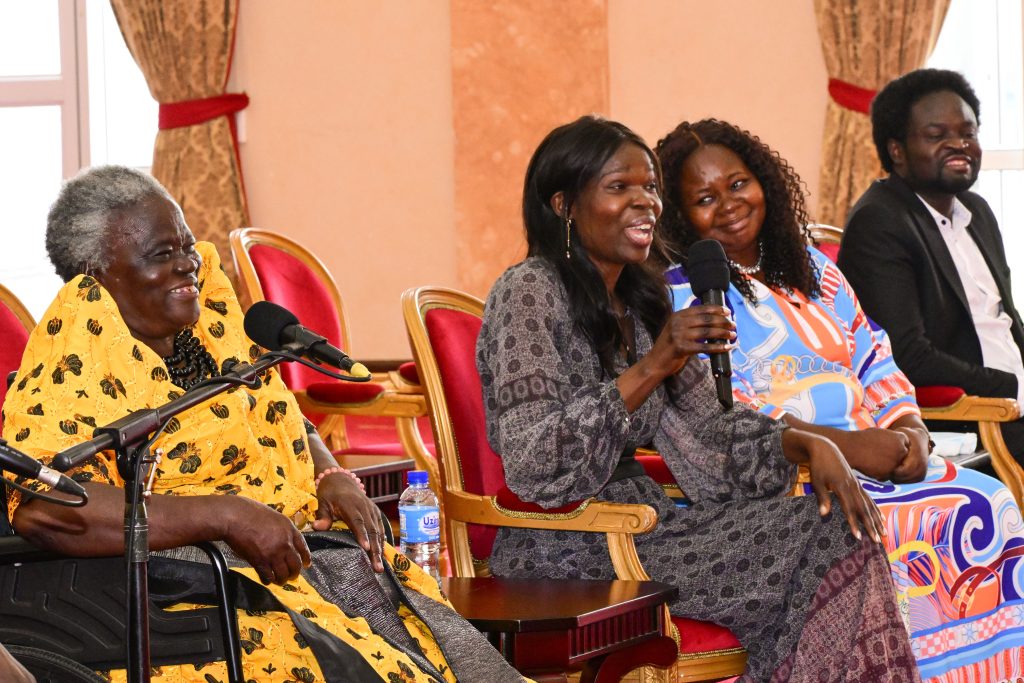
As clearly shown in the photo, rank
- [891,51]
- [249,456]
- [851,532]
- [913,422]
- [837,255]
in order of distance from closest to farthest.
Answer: [249,456] → [851,532] → [913,422] → [837,255] → [891,51]

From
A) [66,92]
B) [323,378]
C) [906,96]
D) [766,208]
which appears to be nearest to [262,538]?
[766,208]

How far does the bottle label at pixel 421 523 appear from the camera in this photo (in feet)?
9.05

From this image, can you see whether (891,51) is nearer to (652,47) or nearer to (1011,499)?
(652,47)

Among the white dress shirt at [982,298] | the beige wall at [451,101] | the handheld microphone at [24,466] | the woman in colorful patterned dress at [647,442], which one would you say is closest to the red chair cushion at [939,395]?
the white dress shirt at [982,298]

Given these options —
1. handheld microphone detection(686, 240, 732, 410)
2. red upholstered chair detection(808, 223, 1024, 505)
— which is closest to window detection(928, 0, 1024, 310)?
red upholstered chair detection(808, 223, 1024, 505)

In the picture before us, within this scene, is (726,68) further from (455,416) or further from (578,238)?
(455,416)

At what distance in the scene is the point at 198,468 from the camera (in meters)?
2.18

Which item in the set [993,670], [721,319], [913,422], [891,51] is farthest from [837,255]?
[891,51]

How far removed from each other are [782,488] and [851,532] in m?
0.26

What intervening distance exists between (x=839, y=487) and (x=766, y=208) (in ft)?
3.34

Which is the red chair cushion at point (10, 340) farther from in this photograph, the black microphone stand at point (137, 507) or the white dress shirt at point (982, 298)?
the white dress shirt at point (982, 298)

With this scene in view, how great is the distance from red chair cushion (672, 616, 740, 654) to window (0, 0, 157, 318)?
4761 millimetres

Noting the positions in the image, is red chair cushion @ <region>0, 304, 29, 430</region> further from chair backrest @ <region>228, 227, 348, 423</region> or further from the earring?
the earring

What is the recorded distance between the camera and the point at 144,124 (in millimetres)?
6645
